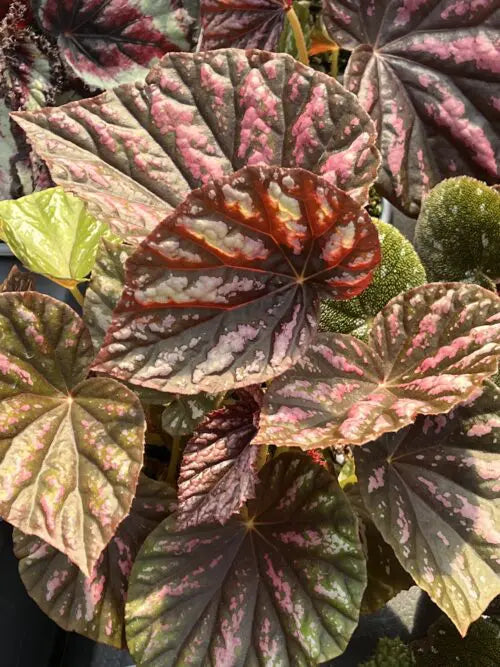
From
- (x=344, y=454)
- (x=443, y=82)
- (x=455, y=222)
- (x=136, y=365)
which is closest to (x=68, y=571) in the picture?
(x=136, y=365)

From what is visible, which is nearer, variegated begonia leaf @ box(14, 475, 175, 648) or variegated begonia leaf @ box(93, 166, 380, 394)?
variegated begonia leaf @ box(93, 166, 380, 394)

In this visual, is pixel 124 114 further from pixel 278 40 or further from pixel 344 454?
pixel 344 454

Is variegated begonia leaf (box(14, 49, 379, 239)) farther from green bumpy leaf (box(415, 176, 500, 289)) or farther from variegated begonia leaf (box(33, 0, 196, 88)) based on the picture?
variegated begonia leaf (box(33, 0, 196, 88))

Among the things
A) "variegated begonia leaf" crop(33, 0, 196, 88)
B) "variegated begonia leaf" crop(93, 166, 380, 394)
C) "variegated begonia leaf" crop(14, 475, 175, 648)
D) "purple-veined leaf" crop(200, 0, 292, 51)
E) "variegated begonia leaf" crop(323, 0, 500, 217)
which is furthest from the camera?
"variegated begonia leaf" crop(33, 0, 196, 88)

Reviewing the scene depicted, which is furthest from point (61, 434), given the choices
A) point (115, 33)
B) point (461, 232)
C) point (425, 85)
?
point (115, 33)

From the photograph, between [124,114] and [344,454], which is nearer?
[124,114]

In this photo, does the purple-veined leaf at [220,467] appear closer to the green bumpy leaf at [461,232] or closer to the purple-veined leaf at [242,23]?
the green bumpy leaf at [461,232]

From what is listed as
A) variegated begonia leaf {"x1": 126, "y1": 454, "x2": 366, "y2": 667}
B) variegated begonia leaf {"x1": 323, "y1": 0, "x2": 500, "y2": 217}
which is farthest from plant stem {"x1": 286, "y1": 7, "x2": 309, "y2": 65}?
variegated begonia leaf {"x1": 126, "y1": 454, "x2": 366, "y2": 667}
